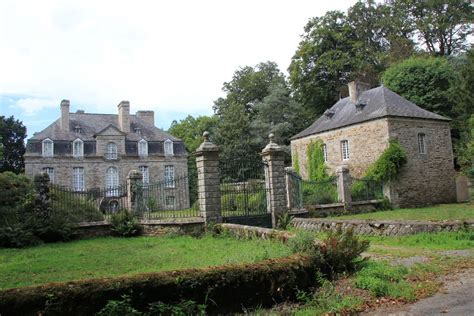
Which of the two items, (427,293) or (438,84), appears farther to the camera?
(438,84)

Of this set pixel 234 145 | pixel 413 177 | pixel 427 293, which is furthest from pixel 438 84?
pixel 427 293

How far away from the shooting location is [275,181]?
14.3 meters

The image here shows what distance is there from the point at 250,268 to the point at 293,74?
36.4 metres

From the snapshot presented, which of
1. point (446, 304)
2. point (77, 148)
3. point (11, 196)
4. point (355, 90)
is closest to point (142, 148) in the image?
point (77, 148)

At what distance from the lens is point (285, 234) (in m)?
8.68

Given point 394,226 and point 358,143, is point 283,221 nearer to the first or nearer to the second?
point 394,226

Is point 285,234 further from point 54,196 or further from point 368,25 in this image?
point 368,25

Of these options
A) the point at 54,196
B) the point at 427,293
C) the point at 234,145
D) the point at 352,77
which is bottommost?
the point at 427,293

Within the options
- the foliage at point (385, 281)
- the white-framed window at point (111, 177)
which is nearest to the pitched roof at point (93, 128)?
the white-framed window at point (111, 177)

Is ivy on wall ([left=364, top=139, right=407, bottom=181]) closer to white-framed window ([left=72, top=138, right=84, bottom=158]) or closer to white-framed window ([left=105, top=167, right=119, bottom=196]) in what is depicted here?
white-framed window ([left=105, top=167, right=119, bottom=196])

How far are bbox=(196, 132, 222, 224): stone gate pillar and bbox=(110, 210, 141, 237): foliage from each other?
242cm

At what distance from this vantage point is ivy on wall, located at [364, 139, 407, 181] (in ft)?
73.0

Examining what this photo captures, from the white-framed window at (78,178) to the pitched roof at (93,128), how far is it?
290cm

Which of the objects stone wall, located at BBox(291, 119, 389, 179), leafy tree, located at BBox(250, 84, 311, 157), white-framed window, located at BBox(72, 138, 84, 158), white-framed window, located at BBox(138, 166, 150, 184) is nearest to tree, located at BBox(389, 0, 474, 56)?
leafy tree, located at BBox(250, 84, 311, 157)
